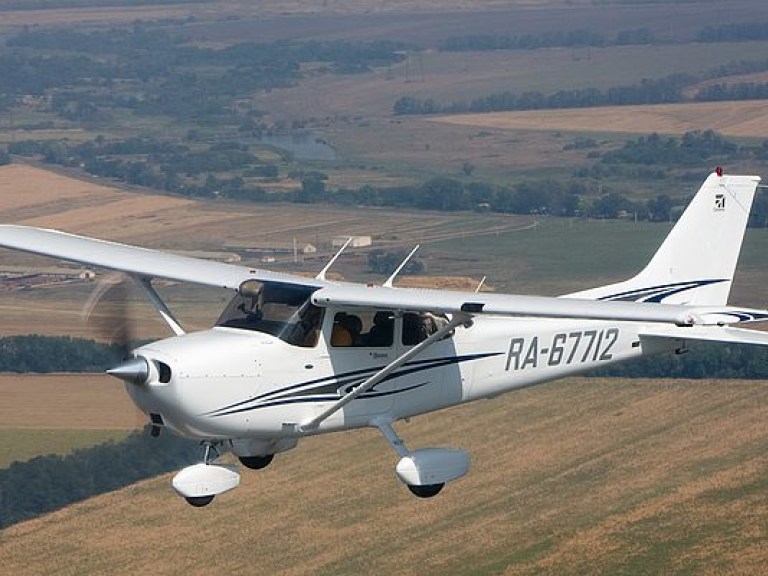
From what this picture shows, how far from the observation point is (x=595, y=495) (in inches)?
2052

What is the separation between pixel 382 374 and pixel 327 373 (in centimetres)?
71

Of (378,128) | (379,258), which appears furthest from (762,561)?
(378,128)

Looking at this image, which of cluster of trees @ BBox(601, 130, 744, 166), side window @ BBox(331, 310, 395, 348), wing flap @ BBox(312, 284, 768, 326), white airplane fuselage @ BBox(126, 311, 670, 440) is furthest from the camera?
Result: cluster of trees @ BBox(601, 130, 744, 166)

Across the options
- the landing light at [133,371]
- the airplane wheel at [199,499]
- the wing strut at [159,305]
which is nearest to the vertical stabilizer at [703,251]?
the wing strut at [159,305]

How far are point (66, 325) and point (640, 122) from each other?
79.2 m

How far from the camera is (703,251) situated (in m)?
31.0

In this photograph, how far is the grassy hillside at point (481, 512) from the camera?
48125 mm

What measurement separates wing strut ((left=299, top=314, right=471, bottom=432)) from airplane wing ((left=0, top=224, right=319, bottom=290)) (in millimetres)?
1453

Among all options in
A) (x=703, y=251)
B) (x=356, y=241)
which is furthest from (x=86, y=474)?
(x=356, y=241)

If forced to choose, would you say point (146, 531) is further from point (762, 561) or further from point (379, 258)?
point (379, 258)

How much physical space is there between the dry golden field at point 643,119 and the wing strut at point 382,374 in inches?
4392

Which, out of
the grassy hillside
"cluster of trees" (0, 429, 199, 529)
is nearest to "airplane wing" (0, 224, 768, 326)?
the grassy hillside

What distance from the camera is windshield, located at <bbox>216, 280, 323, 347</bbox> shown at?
26203mm

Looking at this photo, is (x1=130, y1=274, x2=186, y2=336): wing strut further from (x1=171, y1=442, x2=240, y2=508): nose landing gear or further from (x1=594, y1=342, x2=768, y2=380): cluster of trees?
(x1=594, y1=342, x2=768, y2=380): cluster of trees
